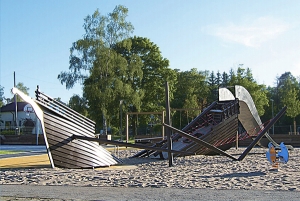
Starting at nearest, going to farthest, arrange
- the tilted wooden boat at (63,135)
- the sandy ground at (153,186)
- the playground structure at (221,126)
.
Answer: the sandy ground at (153,186), the tilted wooden boat at (63,135), the playground structure at (221,126)

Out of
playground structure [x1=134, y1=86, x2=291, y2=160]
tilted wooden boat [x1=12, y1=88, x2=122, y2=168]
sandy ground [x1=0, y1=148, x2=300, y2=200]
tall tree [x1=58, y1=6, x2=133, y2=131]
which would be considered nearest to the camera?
sandy ground [x1=0, y1=148, x2=300, y2=200]

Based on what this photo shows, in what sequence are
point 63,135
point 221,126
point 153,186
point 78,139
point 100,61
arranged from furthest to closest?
point 100,61 → point 221,126 → point 78,139 → point 63,135 → point 153,186

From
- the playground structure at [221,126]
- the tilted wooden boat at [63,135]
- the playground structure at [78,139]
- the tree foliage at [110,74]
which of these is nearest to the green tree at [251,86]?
the tree foliage at [110,74]

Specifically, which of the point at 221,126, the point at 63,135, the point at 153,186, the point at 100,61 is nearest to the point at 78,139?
the point at 63,135

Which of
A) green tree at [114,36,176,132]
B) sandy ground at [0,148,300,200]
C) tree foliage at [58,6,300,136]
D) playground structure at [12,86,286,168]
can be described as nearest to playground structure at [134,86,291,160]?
playground structure at [12,86,286,168]

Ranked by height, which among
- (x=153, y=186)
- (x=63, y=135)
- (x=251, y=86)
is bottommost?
(x=153, y=186)

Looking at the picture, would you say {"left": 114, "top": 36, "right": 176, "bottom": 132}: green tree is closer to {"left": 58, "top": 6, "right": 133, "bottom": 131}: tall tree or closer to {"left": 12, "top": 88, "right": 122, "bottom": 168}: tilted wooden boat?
{"left": 58, "top": 6, "right": 133, "bottom": 131}: tall tree

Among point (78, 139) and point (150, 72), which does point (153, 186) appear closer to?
point (78, 139)

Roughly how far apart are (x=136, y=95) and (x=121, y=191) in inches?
1167

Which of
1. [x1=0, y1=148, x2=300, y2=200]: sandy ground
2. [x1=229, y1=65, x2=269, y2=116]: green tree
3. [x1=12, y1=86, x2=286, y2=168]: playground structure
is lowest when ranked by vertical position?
[x1=0, y1=148, x2=300, y2=200]: sandy ground

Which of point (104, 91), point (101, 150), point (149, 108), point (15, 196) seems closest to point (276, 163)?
point (101, 150)

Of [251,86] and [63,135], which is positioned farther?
[251,86]

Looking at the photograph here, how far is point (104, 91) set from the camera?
36000mm

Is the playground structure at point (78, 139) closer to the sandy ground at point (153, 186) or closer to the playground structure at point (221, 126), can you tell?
the playground structure at point (221, 126)
